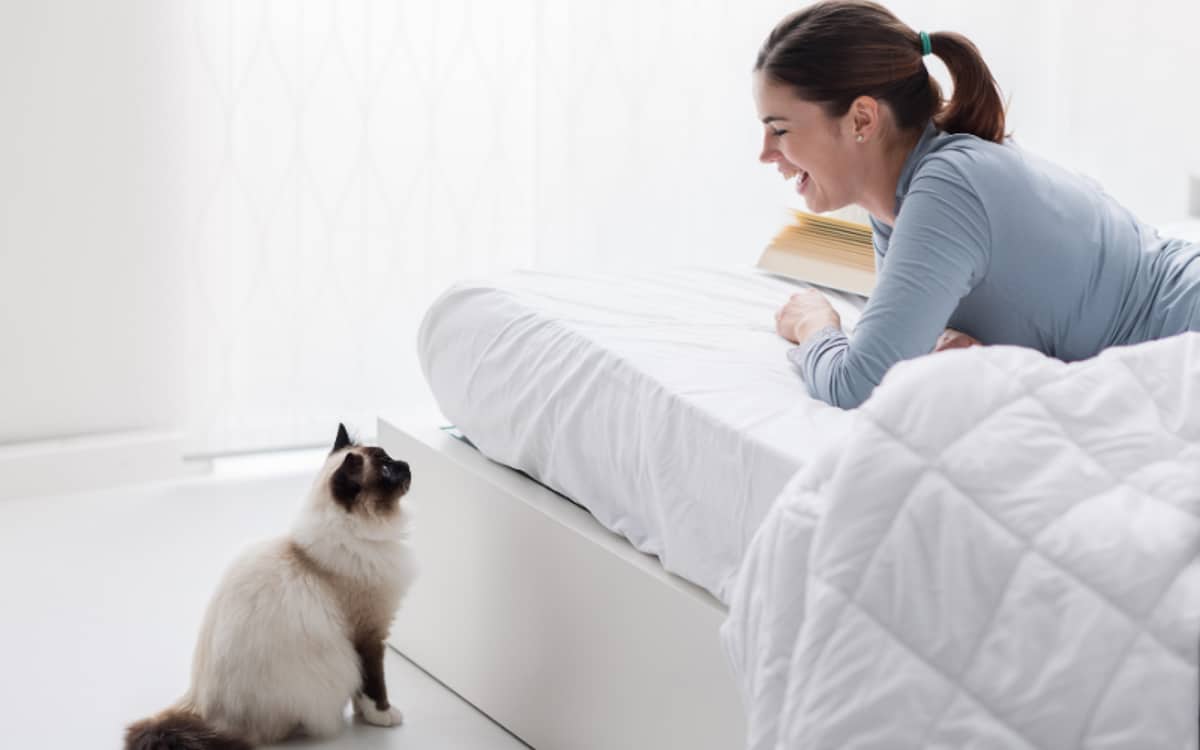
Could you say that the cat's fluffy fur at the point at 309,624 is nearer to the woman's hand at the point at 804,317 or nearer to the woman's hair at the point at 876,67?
the woman's hand at the point at 804,317

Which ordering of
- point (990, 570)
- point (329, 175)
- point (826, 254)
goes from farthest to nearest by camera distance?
point (329, 175)
point (826, 254)
point (990, 570)

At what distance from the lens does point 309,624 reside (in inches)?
66.2

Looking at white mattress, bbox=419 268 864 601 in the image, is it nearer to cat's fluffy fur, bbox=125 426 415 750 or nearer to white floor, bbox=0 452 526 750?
cat's fluffy fur, bbox=125 426 415 750

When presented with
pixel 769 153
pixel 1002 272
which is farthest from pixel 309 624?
pixel 1002 272

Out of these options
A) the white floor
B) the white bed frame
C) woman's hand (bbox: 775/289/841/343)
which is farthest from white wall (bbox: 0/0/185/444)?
woman's hand (bbox: 775/289/841/343)

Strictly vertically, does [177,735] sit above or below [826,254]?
below

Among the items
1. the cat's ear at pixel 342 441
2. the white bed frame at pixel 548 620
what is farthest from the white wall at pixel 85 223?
the cat's ear at pixel 342 441

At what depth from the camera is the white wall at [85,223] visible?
2645 mm

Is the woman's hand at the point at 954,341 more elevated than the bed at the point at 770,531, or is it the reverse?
the woman's hand at the point at 954,341

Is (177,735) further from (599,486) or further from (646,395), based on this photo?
(646,395)

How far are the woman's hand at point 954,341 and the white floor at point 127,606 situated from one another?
0.75 meters

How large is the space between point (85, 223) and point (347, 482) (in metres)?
1.30

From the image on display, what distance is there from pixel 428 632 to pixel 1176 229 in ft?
4.87

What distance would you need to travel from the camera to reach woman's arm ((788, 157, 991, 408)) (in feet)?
4.62
